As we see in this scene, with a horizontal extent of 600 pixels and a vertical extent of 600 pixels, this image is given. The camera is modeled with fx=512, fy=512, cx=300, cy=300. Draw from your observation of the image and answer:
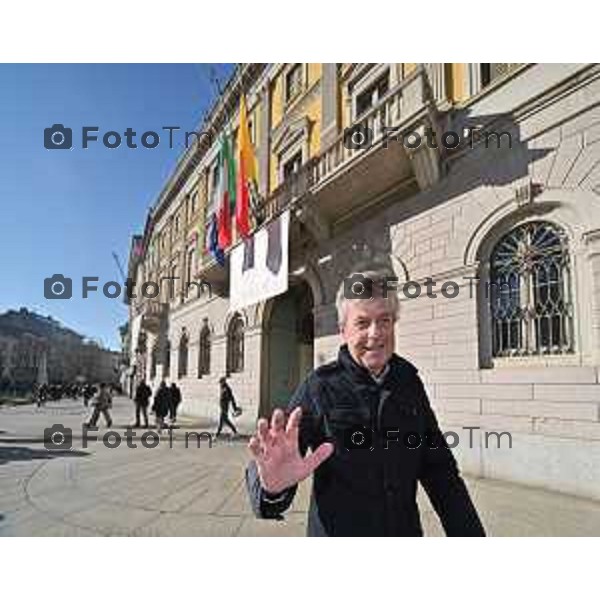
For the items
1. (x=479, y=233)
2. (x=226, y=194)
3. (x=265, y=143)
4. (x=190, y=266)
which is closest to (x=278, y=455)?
(x=479, y=233)

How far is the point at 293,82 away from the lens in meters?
14.5

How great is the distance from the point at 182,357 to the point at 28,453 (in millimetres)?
12544

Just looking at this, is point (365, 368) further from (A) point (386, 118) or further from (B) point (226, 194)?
(B) point (226, 194)

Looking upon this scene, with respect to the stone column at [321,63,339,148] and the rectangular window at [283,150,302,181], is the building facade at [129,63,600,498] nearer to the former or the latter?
the stone column at [321,63,339,148]

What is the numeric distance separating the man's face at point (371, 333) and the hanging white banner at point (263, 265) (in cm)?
793

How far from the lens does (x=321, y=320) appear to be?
1105cm

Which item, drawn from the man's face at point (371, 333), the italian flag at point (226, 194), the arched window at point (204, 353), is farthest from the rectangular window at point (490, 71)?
the arched window at point (204, 353)

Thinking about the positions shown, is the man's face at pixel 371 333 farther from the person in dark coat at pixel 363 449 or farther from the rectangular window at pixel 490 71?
the rectangular window at pixel 490 71

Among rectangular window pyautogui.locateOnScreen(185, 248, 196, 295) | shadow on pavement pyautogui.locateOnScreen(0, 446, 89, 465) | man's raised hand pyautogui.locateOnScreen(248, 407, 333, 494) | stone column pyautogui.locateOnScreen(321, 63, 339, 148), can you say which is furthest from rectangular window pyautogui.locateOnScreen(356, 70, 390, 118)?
rectangular window pyautogui.locateOnScreen(185, 248, 196, 295)

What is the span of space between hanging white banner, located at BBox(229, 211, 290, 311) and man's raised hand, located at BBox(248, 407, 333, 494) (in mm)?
8244

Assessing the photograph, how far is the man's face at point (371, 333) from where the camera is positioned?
204 cm

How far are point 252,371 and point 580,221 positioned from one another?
32.5ft
